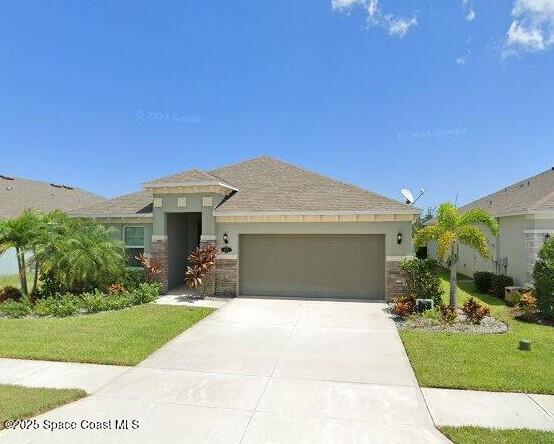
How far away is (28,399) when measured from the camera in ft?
17.1

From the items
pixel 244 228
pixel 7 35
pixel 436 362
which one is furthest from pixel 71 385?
pixel 7 35

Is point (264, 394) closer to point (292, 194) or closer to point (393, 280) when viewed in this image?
point (393, 280)

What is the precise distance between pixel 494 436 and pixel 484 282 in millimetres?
12574

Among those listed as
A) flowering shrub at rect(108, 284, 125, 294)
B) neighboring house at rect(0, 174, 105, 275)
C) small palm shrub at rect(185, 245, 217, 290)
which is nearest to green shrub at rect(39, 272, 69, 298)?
flowering shrub at rect(108, 284, 125, 294)

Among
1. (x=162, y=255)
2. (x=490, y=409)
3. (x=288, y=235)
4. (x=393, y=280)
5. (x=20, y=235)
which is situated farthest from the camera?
(x=162, y=255)

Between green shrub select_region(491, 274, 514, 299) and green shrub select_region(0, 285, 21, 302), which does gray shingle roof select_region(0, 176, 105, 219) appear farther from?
green shrub select_region(491, 274, 514, 299)

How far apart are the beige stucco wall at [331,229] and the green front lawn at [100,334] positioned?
3.26 metres

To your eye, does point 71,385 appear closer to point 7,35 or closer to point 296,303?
point 296,303

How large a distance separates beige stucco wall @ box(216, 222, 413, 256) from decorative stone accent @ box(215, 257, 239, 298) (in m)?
0.45

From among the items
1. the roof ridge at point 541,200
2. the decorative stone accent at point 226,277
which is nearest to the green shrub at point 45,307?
the decorative stone accent at point 226,277

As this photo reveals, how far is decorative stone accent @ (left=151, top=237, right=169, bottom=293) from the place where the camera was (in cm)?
1353

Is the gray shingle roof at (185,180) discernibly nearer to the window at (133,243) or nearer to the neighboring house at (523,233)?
the window at (133,243)

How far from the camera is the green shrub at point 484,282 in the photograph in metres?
15.0

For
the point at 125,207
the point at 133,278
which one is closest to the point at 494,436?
the point at 133,278
